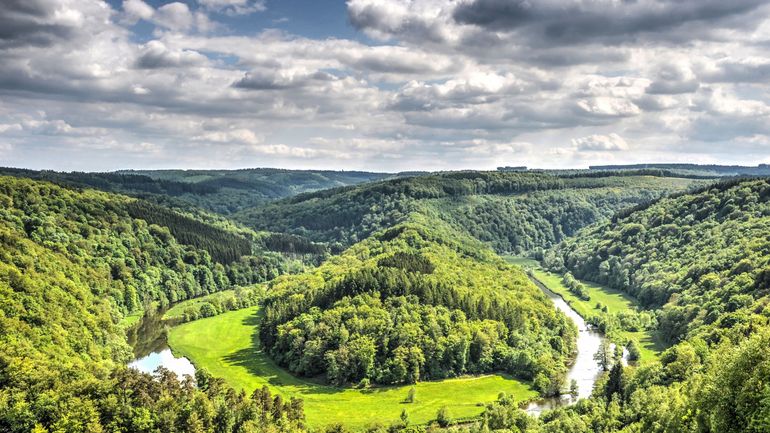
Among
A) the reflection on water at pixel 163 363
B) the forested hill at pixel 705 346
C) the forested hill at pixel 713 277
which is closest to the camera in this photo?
the forested hill at pixel 705 346

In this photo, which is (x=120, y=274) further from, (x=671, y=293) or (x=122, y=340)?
(x=671, y=293)

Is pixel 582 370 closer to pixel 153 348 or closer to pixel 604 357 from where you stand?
pixel 604 357

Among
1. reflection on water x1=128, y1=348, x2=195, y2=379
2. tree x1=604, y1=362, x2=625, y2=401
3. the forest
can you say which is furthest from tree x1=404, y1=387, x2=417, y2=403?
reflection on water x1=128, y1=348, x2=195, y2=379

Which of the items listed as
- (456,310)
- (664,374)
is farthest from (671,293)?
(664,374)

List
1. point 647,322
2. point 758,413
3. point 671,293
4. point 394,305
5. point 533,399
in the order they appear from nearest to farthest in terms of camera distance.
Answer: point 758,413 < point 533,399 < point 394,305 < point 647,322 < point 671,293

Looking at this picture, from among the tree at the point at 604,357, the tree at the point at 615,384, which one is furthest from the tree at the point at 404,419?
the tree at the point at 604,357

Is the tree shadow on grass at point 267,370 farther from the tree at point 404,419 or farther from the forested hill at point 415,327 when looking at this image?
the tree at point 404,419

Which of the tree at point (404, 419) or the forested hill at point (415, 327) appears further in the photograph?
the forested hill at point (415, 327)
